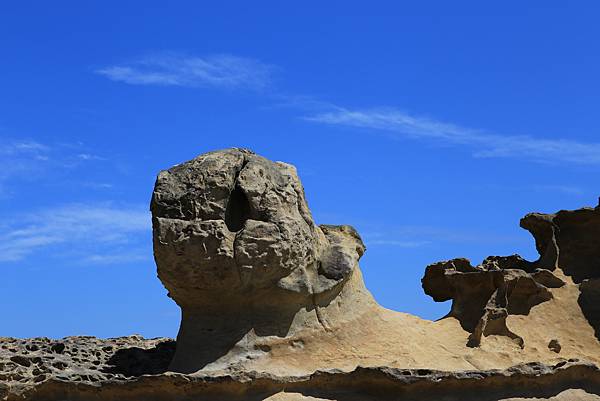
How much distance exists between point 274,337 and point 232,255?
0.99 metres

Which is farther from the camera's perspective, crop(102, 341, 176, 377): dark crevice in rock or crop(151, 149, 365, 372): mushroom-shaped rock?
crop(102, 341, 176, 377): dark crevice in rock

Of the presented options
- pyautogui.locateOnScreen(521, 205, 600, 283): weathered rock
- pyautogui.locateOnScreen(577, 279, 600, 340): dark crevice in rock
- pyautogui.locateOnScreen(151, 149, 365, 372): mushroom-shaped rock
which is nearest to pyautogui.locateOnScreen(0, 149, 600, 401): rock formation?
pyautogui.locateOnScreen(151, 149, 365, 372): mushroom-shaped rock

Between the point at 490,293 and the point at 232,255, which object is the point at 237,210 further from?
the point at 490,293

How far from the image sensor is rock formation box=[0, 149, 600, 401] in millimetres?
11078

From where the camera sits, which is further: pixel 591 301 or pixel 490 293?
pixel 591 301

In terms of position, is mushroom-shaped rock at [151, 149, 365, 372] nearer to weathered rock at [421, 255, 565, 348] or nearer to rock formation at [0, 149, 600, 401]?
rock formation at [0, 149, 600, 401]

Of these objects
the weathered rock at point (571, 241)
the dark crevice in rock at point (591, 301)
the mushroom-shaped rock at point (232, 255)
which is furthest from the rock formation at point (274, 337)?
the weathered rock at point (571, 241)

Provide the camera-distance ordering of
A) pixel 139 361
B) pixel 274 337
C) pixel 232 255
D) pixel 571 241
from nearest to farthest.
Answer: pixel 232 255, pixel 274 337, pixel 139 361, pixel 571 241

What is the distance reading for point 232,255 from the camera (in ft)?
37.7

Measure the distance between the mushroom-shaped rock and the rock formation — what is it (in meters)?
0.01

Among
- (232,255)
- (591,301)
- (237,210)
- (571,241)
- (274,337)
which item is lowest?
(274,337)

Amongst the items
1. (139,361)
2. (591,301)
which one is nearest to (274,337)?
(139,361)

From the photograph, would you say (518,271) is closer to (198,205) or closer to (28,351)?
(198,205)

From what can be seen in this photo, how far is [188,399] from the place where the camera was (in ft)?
35.9
